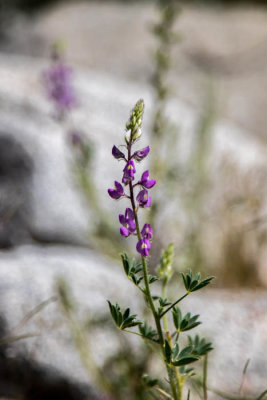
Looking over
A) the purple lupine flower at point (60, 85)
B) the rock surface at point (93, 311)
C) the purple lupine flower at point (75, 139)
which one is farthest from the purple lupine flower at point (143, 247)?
the purple lupine flower at point (60, 85)

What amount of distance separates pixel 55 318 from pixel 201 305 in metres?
0.57

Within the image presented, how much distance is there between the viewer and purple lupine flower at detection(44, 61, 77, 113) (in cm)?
218

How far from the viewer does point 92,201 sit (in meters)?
2.26

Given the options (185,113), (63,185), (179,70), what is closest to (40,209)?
(63,185)

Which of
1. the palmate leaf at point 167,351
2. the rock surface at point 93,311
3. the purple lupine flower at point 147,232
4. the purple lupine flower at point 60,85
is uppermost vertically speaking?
the purple lupine flower at point 60,85

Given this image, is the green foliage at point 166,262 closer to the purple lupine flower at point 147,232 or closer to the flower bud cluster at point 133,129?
the purple lupine flower at point 147,232

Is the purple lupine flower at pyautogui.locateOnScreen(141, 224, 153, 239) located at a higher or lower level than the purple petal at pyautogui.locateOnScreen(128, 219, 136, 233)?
lower

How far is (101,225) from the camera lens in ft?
7.51

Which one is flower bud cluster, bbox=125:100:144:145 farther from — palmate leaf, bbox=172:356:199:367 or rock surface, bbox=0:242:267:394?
rock surface, bbox=0:242:267:394

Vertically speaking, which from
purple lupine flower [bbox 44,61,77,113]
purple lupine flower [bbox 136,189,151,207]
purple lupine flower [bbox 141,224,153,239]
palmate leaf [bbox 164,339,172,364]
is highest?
purple lupine flower [bbox 44,61,77,113]

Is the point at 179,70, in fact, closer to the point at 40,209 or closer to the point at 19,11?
the point at 19,11

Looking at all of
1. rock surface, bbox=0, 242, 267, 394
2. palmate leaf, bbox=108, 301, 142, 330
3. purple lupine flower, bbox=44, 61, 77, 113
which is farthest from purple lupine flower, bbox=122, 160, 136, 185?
purple lupine flower, bbox=44, 61, 77, 113

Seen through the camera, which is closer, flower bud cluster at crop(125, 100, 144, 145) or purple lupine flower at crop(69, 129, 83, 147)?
flower bud cluster at crop(125, 100, 144, 145)

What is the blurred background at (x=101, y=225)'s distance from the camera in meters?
1.73
